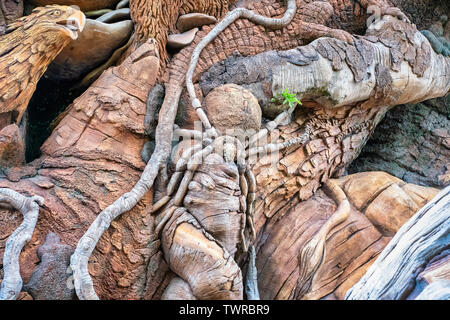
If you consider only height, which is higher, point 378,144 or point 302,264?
point 378,144

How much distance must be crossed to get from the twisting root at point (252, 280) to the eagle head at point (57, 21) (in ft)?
5.75

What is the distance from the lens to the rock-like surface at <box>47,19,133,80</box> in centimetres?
291

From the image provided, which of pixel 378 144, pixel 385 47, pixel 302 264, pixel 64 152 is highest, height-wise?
pixel 385 47

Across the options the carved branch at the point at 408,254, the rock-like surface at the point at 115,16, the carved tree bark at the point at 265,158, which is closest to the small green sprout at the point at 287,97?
the carved tree bark at the point at 265,158

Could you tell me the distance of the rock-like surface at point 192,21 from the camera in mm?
3115

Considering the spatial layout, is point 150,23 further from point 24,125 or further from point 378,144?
point 378,144

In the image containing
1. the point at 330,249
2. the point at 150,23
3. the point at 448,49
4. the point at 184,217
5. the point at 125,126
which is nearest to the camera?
the point at 184,217

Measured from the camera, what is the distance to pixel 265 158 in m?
3.03

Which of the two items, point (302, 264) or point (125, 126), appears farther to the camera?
point (302, 264)

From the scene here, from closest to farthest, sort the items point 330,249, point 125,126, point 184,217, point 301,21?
point 184,217
point 125,126
point 330,249
point 301,21

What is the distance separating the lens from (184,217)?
253cm

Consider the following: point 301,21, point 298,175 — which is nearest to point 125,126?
point 298,175

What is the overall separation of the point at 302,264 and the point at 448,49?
2436mm

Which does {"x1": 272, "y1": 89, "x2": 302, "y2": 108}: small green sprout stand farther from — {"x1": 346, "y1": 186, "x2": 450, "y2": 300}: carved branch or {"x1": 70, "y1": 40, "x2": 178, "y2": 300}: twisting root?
{"x1": 346, "y1": 186, "x2": 450, "y2": 300}: carved branch
